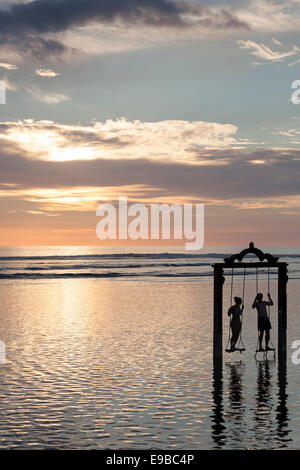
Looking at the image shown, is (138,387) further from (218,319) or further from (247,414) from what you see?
(218,319)

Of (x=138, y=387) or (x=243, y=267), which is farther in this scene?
(x=243, y=267)

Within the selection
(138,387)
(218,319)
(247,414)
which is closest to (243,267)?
(218,319)

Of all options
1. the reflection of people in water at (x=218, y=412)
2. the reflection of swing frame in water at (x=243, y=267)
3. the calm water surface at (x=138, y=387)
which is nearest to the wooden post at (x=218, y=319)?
the reflection of swing frame in water at (x=243, y=267)

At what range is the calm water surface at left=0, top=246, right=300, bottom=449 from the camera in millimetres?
12781

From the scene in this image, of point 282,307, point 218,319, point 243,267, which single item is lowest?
point 218,319

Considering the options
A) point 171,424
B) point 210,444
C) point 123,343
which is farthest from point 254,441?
point 123,343

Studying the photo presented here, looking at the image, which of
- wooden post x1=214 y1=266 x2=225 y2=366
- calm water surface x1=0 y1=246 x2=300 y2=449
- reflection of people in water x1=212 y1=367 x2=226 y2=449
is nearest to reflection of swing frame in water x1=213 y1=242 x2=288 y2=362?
wooden post x1=214 y1=266 x2=225 y2=366

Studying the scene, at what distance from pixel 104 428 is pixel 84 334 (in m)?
14.3

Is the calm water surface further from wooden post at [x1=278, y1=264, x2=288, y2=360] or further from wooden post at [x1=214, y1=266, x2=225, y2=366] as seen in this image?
wooden post at [x1=278, y1=264, x2=288, y2=360]

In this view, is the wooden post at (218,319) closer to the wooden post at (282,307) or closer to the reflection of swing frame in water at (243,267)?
the reflection of swing frame in water at (243,267)

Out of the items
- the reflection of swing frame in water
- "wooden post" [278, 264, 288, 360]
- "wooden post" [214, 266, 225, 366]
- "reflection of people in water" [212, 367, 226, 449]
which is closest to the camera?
"reflection of people in water" [212, 367, 226, 449]

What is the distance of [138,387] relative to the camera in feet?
56.0

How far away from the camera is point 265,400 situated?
15.9m

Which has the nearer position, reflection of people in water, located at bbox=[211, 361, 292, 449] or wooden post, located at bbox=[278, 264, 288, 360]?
reflection of people in water, located at bbox=[211, 361, 292, 449]
